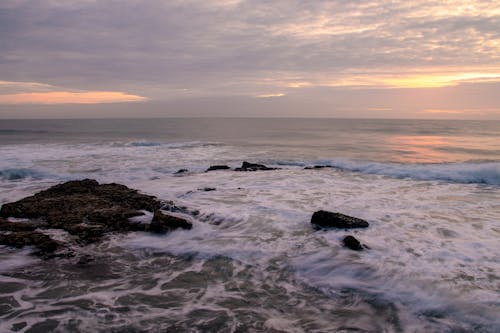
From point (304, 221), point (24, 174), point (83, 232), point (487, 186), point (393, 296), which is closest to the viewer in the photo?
point (393, 296)

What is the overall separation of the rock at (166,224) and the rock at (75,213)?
0.38m

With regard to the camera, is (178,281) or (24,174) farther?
(24,174)

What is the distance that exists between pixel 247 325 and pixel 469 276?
12.9 ft

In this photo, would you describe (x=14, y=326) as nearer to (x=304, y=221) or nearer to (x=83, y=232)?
(x=83, y=232)

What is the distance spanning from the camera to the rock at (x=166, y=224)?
8.43 meters

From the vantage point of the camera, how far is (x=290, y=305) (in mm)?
5207

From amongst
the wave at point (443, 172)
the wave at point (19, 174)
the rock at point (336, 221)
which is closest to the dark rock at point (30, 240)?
the rock at point (336, 221)

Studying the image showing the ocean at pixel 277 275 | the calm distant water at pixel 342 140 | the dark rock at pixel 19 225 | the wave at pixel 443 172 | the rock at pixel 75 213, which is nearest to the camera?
the ocean at pixel 277 275

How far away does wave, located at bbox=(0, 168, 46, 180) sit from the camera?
1727 centimetres

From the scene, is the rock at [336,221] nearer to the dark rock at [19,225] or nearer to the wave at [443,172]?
the dark rock at [19,225]

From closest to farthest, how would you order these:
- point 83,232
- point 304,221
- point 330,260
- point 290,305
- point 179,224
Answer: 1. point 290,305
2. point 330,260
3. point 83,232
4. point 179,224
5. point 304,221

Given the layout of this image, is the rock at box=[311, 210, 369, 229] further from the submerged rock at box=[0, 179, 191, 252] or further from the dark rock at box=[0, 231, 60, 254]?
the dark rock at box=[0, 231, 60, 254]

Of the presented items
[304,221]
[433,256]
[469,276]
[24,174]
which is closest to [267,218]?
[304,221]

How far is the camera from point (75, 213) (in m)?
9.48
